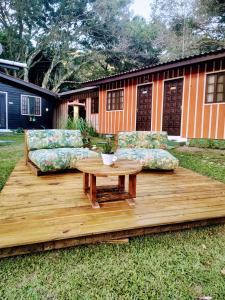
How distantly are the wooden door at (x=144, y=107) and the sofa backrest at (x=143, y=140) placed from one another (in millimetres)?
4133

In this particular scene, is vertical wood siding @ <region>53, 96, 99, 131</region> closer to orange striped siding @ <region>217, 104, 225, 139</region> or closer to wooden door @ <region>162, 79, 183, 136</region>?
wooden door @ <region>162, 79, 183, 136</region>

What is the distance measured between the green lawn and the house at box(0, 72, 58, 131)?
11.8 metres

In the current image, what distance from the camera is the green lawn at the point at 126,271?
1.33m

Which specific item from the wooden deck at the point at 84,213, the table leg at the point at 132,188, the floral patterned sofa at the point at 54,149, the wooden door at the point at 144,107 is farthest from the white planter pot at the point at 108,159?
the wooden door at the point at 144,107

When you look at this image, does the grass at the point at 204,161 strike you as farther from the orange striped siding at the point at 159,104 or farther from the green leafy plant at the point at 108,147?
the green leafy plant at the point at 108,147

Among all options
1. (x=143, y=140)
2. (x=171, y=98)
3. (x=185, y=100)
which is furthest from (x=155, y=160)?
(x=171, y=98)

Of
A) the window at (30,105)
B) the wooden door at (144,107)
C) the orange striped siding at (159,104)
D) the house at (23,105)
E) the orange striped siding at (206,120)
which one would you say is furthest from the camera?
the window at (30,105)

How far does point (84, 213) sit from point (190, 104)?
19.8 feet

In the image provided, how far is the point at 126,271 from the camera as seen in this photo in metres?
1.51

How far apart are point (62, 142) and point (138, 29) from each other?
1654 cm

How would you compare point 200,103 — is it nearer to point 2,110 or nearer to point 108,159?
point 108,159

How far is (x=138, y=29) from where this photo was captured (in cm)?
1764

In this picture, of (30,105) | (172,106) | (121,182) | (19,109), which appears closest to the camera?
(121,182)

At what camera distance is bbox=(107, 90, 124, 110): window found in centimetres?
949
